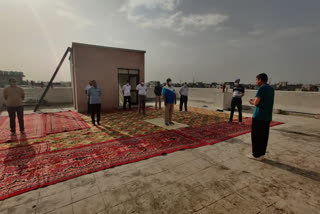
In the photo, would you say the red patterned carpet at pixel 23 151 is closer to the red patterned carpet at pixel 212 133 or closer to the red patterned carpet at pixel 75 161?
the red patterned carpet at pixel 75 161

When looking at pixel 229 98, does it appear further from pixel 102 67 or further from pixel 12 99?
pixel 12 99

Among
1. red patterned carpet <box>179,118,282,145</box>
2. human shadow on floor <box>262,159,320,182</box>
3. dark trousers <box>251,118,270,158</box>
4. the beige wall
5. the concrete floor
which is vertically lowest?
the concrete floor

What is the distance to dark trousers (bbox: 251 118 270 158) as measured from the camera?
111 inches

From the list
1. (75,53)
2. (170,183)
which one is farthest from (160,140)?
(75,53)

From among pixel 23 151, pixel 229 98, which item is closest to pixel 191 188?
pixel 23 151

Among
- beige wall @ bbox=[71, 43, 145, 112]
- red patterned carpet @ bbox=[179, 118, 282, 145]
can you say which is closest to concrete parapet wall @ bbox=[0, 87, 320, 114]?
beige wall @ bbox=[71, 43, 145, 112]

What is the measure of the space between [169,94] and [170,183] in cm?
327

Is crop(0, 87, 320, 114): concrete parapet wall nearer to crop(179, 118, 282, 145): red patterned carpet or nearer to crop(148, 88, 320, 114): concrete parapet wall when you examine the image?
crop(148, 88, 320, 114): concrete parapet wall

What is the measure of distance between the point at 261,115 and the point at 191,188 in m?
1.87

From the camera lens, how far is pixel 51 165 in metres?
2.65

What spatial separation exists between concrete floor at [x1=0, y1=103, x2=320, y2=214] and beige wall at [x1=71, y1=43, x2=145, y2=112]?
22.2 feet

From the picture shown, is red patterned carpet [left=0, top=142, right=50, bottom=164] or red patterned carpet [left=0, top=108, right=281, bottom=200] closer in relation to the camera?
red patterned carpet [left=0, top=108, right=281, bottom=200]

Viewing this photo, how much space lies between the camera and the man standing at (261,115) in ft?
8.96

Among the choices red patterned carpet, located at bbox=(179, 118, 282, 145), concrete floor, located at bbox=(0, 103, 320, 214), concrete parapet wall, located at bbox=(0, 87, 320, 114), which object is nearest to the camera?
concrete floor, located at bbox=(0, 103, 320, 214)
